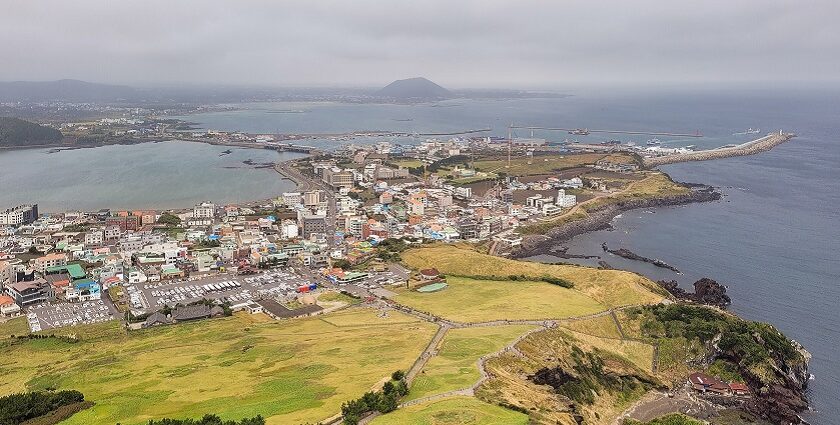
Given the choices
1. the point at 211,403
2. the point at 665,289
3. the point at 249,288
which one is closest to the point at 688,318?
the point at 665,289

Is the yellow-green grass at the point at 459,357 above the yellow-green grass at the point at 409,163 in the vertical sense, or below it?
below

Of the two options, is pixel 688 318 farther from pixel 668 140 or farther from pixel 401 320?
pixel 668 140

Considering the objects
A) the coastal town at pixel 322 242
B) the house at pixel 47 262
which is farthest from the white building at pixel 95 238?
the house at pixel 47 262

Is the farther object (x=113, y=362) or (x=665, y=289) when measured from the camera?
(x=665, y=289)

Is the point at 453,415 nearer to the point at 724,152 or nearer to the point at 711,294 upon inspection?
the point at 711,294

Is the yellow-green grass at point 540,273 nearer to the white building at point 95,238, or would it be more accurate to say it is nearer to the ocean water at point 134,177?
the white building at point 95,238

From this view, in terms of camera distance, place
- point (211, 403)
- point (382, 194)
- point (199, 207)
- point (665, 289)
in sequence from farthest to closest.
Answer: point (382, 194), point (199, 207), point (665, 289), point (211, 403)

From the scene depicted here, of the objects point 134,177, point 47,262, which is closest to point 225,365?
point 47,262
